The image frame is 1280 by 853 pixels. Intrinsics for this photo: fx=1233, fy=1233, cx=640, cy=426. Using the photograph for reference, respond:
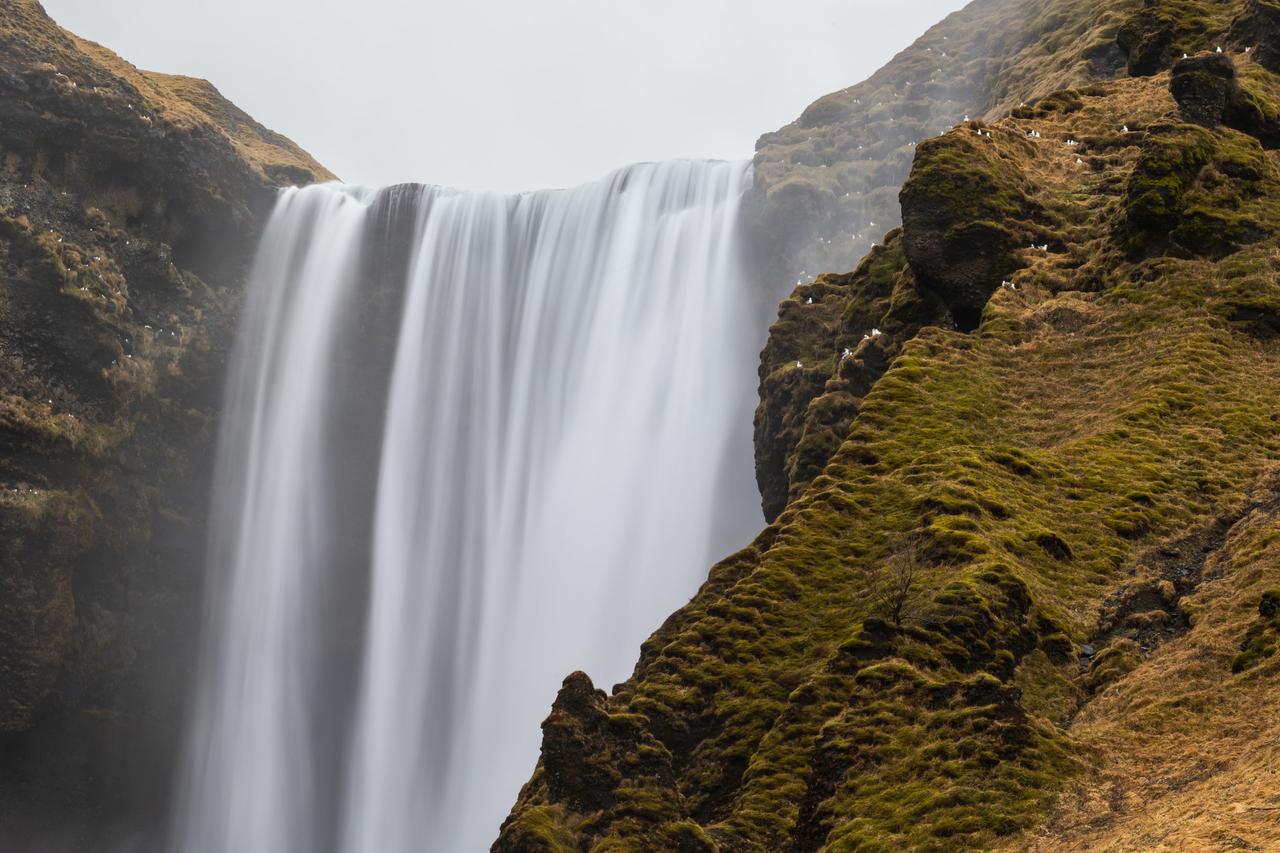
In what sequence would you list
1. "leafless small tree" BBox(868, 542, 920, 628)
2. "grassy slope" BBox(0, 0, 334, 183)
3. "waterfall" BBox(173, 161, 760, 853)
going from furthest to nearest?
"grassy slope" BBox(0, 0, 334, 183) → "waterfall" BBox(173, 161, 760, 853) → "leafless small tree" BBox(868, 542, 920, 628)

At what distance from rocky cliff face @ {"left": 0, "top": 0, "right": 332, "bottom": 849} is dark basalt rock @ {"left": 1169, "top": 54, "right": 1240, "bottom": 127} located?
129ft

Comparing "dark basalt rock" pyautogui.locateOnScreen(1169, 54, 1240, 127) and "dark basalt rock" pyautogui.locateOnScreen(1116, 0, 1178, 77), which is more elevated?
"dark basalt rock" pyautogui.locateOnScreen(1116, 0, 1178, 77)

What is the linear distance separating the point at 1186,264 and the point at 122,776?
146ft

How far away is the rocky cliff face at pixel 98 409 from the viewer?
4553cm

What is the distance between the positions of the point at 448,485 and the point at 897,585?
134 feet

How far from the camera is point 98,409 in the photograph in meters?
48.4

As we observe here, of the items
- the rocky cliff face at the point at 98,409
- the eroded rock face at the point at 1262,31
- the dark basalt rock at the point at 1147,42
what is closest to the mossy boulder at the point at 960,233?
the eroded rock face at the point at 1262,31

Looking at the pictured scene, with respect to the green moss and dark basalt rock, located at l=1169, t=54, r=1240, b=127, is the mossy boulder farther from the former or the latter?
the green moss

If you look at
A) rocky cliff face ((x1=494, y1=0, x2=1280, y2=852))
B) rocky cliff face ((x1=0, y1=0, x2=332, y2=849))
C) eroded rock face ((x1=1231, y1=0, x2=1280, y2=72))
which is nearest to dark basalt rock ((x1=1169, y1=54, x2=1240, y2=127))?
rocky cliff face ((x1=494, y1=0, x2=1280, y2=852))

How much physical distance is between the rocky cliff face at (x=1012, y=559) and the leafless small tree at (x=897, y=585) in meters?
0.05

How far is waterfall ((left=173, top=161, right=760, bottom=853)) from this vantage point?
4803 cm

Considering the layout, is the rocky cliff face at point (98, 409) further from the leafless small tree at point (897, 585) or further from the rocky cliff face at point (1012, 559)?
the leafless small tree at point (897, 585)

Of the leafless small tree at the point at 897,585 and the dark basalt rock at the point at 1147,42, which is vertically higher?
the dark basalt rock at the point at 1147,42

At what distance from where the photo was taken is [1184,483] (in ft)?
55.7
